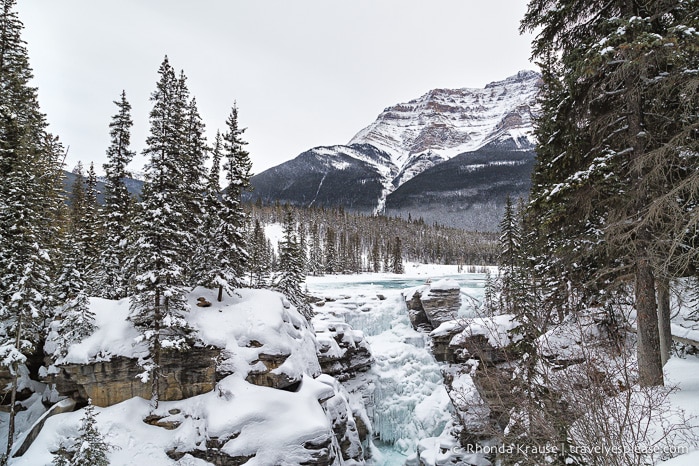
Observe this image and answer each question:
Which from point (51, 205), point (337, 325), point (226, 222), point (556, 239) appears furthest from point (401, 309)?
point (51, 205)

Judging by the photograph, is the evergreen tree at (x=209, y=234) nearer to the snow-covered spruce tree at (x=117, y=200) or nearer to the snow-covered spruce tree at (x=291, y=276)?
the snow-covered spruce tree at (x=117, y=200)

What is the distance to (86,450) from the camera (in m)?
11.3

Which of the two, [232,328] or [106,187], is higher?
[106,187]

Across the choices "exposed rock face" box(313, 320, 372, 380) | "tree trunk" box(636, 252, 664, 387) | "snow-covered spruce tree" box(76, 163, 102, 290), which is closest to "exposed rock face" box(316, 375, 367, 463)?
"exposed rock face" box(313, 320, 372, 380)

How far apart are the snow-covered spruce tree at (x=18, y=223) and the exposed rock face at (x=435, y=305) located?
30.1m

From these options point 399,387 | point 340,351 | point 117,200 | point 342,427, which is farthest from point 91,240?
point 399,387

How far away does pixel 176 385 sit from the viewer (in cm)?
1488

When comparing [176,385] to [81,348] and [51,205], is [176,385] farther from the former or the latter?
[51,205]

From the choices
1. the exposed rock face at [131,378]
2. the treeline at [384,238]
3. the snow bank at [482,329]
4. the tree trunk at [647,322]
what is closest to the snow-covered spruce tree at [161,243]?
the exposed rock face at [131,378]

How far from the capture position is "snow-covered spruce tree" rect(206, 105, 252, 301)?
17.9 m

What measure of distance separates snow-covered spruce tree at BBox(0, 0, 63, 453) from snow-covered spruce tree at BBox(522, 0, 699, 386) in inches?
850

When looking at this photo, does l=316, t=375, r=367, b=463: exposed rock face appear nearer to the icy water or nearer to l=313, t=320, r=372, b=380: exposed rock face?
the icy water

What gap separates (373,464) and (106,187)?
77.8ft

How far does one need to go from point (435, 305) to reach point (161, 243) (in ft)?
88.3
